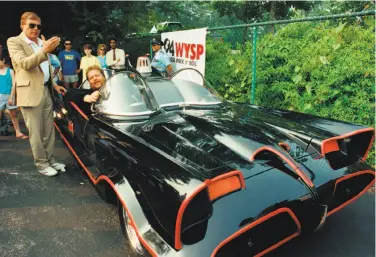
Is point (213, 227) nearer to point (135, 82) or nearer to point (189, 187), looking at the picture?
point (189, 187)

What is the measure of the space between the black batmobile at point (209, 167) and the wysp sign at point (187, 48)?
273 cm

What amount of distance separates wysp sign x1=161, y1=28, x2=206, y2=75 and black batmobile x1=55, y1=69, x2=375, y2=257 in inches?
108

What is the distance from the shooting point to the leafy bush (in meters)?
4.17

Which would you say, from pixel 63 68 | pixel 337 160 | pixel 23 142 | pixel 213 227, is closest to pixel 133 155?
pixel 213 227

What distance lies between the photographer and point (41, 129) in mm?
4117

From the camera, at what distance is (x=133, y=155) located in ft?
7.97

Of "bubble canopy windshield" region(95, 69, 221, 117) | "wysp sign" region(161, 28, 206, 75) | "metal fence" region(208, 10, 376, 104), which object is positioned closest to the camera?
"bubble canopy windshield" region(95, 69, 221, 117)

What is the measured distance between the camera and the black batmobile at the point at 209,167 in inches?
75.4

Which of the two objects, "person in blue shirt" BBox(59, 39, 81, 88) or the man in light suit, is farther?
"person in blue shirt" BBox(59, 39, 81, 88)

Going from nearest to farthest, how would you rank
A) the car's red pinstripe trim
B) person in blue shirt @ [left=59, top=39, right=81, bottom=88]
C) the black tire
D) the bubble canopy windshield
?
1. the car's red pinstripe trim
2. the black tire
3. the bubble canopy windshield
4. person in blue shirt @ [left=59, top=39, right=81, bottom=88]

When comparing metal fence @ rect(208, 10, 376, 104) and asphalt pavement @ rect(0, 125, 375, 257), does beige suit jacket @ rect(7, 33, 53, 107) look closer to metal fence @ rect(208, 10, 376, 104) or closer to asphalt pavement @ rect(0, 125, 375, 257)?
asphalt pavement @ rect(0, 125, 375, 257)

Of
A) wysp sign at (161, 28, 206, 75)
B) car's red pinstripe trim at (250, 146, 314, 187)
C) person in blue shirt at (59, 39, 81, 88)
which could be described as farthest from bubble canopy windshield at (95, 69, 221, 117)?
person in blue shirt at (59, 39, 81, 88)

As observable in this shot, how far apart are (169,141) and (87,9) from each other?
29.2 feet

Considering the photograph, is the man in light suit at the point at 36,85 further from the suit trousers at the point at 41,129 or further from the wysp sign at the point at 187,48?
the wysp sign at the point at 187,48
